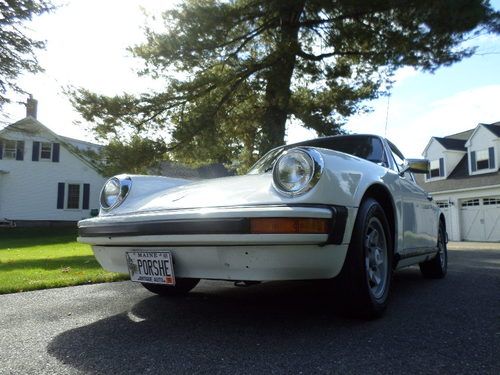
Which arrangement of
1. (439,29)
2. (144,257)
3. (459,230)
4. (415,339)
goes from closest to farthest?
(415,339)
(144,257)
(439,29)
(459,230)

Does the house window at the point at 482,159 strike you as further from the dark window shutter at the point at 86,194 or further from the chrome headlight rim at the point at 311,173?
the chrome headlight rim at the point at 311,173

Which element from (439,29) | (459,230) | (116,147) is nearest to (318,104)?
(439,29)

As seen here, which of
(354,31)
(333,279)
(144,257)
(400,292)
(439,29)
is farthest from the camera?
(354,31)

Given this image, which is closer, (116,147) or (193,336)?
(193,336)

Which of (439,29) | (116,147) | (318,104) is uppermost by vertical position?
(439,29)

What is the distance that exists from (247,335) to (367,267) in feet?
2.87

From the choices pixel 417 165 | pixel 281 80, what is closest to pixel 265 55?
pixel 281 80

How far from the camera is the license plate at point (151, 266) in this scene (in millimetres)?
2766

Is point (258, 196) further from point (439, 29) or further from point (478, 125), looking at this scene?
point (478, 125)

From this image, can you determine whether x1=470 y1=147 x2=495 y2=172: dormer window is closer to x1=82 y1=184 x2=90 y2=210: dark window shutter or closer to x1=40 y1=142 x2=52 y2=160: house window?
x1=82 y1=184 x2=90 y2=210: dark window shutter

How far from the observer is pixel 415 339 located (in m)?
2.52

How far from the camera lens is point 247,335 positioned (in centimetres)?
262

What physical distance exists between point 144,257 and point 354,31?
10487mm

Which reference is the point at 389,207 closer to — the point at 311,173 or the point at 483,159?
the point at 311,173
